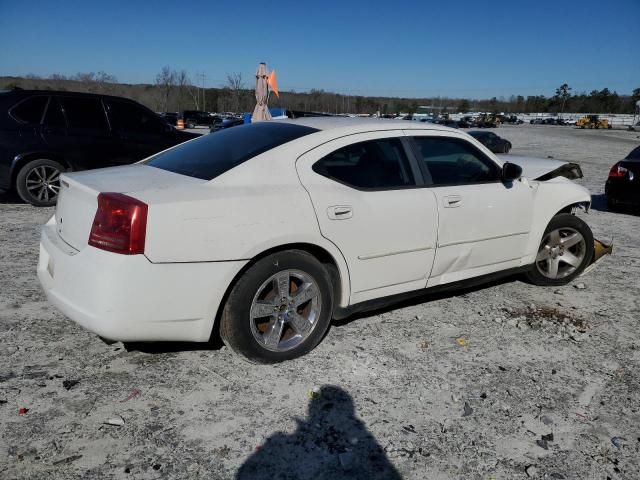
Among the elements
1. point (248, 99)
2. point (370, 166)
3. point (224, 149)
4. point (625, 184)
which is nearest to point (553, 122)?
point (248, 99)

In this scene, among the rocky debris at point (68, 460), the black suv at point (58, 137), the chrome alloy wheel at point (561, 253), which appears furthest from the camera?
the black suv at point (58, 137)

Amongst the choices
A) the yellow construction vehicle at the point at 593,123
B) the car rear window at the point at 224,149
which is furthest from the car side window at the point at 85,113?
the yellow construction vehicle at the point at 593,123

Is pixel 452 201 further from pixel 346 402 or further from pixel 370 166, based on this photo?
pixel 346 402

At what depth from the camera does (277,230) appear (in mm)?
3074

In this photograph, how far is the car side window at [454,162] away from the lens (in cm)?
396

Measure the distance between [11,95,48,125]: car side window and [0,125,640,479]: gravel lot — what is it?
4485 millimetres

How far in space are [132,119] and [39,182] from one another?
1772 mm

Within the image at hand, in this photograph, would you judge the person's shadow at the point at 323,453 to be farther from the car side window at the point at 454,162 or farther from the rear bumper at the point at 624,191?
the rear bumper at the point at 624,191

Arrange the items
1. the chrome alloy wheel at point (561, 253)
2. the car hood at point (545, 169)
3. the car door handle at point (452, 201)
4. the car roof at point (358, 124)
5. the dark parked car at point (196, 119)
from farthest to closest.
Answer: the dark parked car at point (196, 119)
the chrome alloy wheel at point (561, 253)
the car hood at point (545, 169)
the car door handle at point (452, 201)
the car roof at point (358, 124)

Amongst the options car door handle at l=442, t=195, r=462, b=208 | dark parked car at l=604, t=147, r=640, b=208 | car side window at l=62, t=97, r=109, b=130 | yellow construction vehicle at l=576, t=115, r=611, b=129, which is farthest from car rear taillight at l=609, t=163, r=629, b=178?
yellow construction vehicle at l=576, t=115, r=611, b=129

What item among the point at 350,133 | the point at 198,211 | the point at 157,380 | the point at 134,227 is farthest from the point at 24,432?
the point at 350,133

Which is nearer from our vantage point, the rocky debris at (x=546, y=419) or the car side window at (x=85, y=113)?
the rocky debris at (x=546, y=419)

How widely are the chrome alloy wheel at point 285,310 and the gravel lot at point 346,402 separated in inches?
7.1

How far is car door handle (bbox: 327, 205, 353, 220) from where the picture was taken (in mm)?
3293
